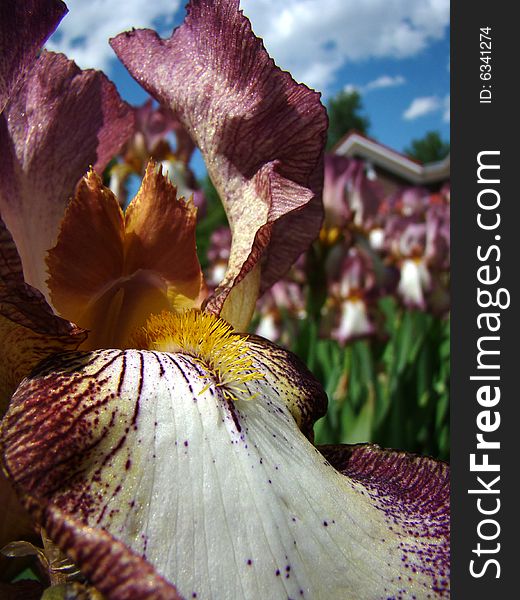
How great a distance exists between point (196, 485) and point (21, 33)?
25.6 inches

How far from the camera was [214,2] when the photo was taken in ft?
3.43

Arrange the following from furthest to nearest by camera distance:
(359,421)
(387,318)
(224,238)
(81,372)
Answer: (224,238)
(387,318)
(359,421)
(81,372)

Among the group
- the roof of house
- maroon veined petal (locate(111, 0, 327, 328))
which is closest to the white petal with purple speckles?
maroon veined petal (locate(111, 0, 327, 328))

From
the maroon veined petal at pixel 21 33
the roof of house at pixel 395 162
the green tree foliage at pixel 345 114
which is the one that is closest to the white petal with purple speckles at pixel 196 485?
the maroon veined petal at pixel 21 33

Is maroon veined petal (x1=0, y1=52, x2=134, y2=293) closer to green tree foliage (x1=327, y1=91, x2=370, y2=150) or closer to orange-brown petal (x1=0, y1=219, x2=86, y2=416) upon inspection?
orange-brown petal (x1=0, y1=219, x2=86, y2=416)

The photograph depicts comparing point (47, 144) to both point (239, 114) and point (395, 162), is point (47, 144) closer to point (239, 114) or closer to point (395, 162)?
point (239, 114)

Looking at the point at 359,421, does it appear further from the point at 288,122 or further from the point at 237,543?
the point at 237,543

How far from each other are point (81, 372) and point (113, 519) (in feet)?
0.70

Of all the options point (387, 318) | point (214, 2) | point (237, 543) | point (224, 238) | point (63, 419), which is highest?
point (224, 238)

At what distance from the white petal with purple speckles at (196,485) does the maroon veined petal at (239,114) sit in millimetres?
255

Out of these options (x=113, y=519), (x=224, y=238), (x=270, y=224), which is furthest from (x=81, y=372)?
(x=224, y=238)

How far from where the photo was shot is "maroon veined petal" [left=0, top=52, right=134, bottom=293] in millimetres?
1071

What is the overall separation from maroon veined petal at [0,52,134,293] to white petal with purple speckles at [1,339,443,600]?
34 centimetres

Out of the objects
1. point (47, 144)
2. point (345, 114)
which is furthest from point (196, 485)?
point (345, 114)
